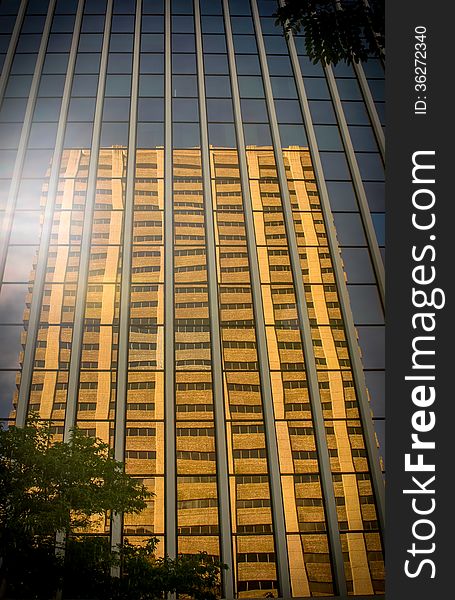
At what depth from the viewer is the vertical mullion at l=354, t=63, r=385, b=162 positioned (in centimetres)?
2147

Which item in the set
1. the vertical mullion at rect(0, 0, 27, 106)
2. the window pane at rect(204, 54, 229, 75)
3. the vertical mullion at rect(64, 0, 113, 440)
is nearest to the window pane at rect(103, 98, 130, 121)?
the vertical mullion at rect(64, 0, 113, 440)

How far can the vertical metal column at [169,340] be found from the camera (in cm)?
1542

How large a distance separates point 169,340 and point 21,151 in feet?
29.5

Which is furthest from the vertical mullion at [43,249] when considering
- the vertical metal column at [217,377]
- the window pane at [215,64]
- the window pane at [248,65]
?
the window pane at [248,65]

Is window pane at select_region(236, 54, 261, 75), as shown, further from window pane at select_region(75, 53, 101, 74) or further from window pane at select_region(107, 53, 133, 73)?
window pane at select_region(75, 53, 101, 74)

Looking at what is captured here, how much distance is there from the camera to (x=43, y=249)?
19375 millimetres

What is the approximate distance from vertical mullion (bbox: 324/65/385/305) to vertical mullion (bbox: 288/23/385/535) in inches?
41.9

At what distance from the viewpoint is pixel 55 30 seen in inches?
955

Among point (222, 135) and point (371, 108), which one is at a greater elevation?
point (371, 108)

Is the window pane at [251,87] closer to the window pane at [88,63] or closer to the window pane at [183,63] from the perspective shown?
the window pane at [183,63]

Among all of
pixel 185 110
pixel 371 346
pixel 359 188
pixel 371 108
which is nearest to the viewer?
pixel 371 346

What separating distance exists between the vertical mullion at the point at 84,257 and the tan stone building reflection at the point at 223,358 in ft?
0.59

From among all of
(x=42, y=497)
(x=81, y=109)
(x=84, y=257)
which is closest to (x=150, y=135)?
(x=81, y=109)

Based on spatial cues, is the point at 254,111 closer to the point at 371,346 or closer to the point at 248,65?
the point at 248,65
